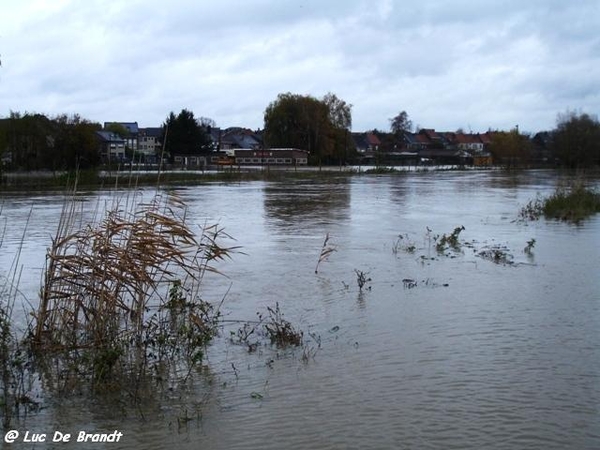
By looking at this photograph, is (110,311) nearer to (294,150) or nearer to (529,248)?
(529,248)

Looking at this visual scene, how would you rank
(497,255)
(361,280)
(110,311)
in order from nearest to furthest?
(110,311) → (361,280) → (497,255)

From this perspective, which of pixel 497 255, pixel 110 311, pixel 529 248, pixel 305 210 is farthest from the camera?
pixel 305 210

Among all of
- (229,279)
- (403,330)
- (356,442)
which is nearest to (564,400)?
(356,442)

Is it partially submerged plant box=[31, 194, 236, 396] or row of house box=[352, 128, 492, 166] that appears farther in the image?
row of house box=[352, 128, 492, 166]

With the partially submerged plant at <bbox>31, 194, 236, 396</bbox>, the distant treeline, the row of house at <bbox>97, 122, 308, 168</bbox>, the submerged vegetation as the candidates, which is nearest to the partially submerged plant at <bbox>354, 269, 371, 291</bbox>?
the partially submerged plant at <bbox>31, 194, 236, 396</bbox>

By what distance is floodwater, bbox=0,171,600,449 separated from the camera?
5.87 metres

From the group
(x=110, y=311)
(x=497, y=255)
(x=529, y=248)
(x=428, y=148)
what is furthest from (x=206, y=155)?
(x=110, y=311)

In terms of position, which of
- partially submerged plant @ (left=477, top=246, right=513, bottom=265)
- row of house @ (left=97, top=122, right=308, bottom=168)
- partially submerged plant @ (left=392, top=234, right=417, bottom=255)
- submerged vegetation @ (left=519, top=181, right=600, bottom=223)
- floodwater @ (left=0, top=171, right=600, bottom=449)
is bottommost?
floodwater @ (left=0, top=171, right=600, bottom=449)

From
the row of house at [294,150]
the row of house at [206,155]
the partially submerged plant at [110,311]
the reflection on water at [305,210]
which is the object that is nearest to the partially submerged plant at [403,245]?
the reflection on water at [305,210]

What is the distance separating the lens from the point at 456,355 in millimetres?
7895

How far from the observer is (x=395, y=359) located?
307 inches

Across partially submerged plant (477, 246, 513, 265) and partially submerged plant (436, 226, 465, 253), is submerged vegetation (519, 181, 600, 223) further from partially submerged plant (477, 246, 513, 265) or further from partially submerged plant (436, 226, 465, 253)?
partially submerged plant (477, 246, 513, 265)

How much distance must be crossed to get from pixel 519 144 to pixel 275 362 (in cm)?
11000

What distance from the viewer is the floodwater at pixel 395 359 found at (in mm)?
5871
